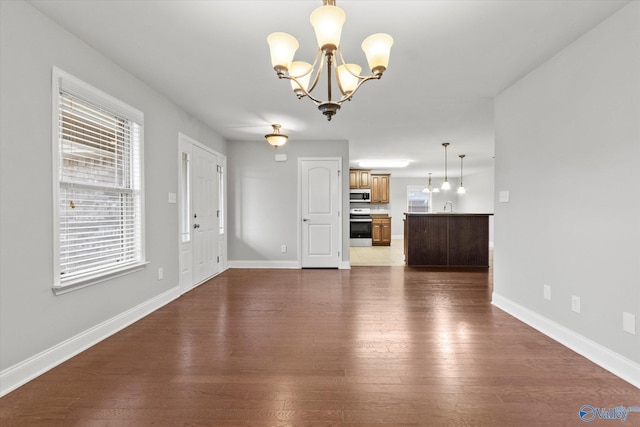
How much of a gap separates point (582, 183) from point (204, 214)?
14.7 feet

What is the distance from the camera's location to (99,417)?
5.22ft

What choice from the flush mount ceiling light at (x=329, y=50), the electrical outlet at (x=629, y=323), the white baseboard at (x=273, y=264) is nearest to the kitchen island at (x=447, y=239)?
the white baseboard at (x=273, y=264)

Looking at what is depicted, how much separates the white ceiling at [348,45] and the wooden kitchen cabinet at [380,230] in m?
5.52

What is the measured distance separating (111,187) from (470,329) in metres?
3.48

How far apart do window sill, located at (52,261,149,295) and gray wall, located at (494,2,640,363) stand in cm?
383

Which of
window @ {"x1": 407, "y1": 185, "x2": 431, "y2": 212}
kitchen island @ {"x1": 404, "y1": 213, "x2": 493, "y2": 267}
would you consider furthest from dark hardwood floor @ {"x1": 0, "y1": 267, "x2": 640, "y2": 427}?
window @ {"x1": 407, "y1": 185, "x2": 431, "y2": 212}

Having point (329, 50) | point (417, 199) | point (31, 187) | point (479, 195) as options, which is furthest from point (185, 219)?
point (479, 195)

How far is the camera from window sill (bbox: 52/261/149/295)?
217cm

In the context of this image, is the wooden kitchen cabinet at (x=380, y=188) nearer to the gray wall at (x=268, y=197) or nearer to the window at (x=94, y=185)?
the gray wall at (x=268, y=197)

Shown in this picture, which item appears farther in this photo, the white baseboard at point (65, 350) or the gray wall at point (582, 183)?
the gray wall at point (582, 183)

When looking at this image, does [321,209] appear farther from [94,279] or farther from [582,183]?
[582,183]

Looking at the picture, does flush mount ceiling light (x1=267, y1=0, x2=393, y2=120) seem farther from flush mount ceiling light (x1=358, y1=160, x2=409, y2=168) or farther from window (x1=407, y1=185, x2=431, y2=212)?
window (x1=407, y1=185, x2=431, y2=212)

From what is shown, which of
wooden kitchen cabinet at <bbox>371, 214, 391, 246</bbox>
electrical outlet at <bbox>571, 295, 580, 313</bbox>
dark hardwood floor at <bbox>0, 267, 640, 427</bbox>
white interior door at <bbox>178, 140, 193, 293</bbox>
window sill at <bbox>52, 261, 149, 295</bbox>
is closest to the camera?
dark hardwood floor at <bbox>0, 267, 640, 427</bbox>

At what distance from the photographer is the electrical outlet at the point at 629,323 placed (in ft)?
6.32
